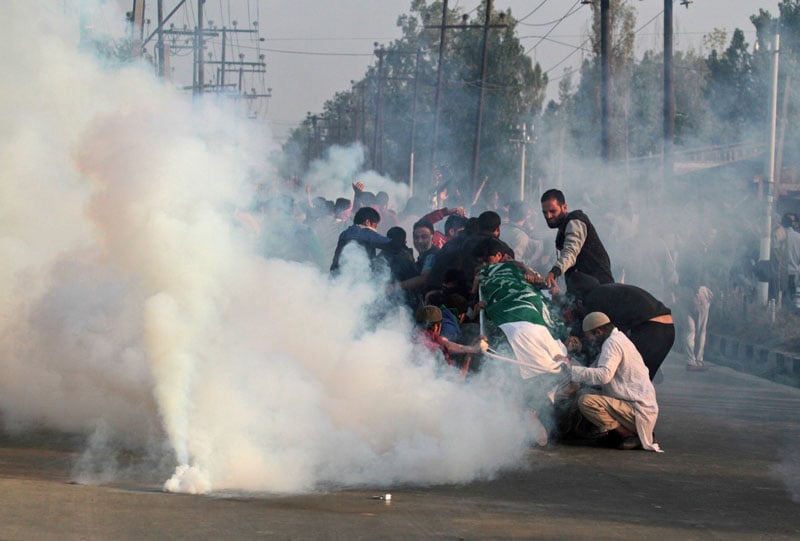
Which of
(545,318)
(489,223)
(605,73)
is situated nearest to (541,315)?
(545,318)

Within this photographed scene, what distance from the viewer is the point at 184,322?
6.87m

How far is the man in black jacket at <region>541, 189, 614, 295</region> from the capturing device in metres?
10.3

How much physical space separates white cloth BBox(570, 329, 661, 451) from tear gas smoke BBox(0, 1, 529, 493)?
670mm

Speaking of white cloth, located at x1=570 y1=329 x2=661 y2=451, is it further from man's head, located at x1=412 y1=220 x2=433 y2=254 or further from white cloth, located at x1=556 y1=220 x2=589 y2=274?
man's head, located at x1=412 y1=220 x2=433 y2=254

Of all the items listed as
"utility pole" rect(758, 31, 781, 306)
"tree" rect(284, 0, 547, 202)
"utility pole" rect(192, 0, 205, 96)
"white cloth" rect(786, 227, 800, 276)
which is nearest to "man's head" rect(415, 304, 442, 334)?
"white cloth" rect(786, 227, 800, 276)

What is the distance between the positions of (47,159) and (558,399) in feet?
14.3

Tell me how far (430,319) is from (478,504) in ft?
7.24

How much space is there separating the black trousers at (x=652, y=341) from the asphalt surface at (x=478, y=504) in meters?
0.87

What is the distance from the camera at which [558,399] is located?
29.9ft

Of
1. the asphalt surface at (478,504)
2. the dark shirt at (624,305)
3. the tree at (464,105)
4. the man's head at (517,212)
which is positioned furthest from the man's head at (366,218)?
the tree at (464,105)

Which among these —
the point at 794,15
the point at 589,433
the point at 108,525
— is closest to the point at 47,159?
the point at 108,525

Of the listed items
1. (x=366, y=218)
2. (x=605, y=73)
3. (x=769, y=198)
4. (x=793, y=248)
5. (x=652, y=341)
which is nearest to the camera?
(x=652, y=341)

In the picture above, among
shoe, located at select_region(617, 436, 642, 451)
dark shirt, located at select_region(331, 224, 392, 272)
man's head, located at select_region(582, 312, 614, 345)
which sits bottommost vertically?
shoe, located at select_region(617, 436, 642, 451)

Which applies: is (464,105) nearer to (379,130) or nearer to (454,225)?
(379,130)
